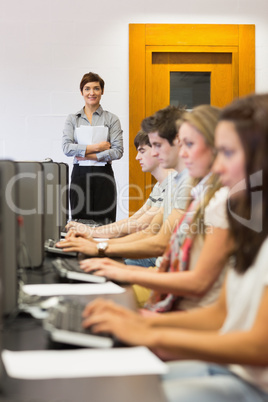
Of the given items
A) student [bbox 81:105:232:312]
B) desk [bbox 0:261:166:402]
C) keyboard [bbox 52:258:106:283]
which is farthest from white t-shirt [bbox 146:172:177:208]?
desk [bbox 0:261:166:402]

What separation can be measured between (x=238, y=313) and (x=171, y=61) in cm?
400

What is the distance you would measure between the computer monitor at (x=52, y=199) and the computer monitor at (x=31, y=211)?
0.99 feet

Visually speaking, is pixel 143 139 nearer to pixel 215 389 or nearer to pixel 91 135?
pixel 91 135

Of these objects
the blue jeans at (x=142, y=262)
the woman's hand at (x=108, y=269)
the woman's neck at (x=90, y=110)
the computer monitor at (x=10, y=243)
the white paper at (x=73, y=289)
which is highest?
the woman's neck at (x=90, y=110)

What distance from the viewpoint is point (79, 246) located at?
83.9 inches

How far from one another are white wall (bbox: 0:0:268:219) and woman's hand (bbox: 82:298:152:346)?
12.2ft

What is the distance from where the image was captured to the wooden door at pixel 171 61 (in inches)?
183

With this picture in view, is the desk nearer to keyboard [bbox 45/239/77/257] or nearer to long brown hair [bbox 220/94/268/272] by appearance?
long brown hair [bbox 220/94/268/272]

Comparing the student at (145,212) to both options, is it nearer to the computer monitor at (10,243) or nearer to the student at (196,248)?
the student at (196,248)

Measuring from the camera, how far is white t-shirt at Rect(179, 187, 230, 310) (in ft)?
4.37

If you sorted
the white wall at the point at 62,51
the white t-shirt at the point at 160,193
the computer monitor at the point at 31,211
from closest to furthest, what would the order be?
the computer monitor at the point at 31,211
the white t-shirt at the point at 160,193
the white wall at the point at 62,51

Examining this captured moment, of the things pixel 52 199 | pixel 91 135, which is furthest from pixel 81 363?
pixel 91 135

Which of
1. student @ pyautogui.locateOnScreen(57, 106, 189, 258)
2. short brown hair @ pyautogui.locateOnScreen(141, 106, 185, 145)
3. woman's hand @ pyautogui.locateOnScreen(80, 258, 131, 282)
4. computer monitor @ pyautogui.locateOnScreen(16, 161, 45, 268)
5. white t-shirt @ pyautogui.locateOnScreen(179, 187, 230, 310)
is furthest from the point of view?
short brown hair @ pyautogui.locateOnScreen(141, 106, 185, 145)

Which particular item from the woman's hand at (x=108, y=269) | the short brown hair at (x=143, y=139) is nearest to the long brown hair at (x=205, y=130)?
the woman's hand at (x=108, y=269)
